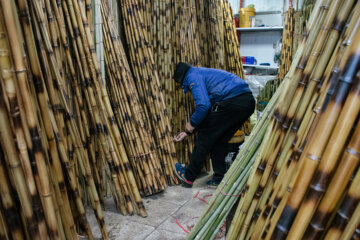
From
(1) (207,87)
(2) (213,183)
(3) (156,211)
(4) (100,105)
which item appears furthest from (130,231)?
(1) (207,87)

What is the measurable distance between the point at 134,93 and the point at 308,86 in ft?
6.54

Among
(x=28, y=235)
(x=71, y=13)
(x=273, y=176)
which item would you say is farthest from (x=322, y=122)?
(x=71, y=13)

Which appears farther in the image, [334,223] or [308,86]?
[308,86]

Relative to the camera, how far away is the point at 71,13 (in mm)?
2047

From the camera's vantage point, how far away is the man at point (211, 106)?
2904 mm

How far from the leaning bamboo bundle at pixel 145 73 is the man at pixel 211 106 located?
26cm

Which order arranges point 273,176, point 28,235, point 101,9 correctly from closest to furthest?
point 28,235 → point 273,176 → point 101,9

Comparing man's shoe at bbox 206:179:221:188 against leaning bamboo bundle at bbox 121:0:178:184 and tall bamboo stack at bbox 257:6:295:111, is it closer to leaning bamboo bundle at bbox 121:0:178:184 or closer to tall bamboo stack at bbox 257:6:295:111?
leaning bamboo bundle at bbox 121:0:178:184

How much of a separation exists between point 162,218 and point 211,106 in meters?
1.24

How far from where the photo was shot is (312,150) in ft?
1.91

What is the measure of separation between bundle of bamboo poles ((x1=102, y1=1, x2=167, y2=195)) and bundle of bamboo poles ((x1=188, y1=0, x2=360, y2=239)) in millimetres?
1300

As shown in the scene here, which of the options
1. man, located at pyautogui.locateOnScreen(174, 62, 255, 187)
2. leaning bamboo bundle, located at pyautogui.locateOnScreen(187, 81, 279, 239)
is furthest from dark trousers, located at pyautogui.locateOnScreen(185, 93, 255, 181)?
leaning bamboo bundle, located at pyautogui.locateOnScreen(187, 81, 279, 239)

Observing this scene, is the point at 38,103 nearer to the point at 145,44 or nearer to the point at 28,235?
the point at 28,235

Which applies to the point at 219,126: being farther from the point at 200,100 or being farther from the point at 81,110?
the point at 81,110
